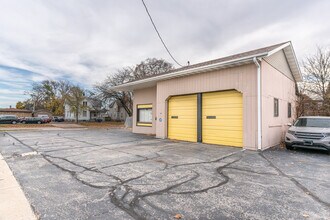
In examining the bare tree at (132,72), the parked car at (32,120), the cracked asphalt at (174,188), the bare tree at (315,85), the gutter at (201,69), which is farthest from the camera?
the bare tree at (132,72)

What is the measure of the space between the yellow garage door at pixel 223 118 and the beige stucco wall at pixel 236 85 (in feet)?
1.01

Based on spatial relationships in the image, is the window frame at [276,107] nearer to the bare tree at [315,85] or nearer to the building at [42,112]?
the bare tree at [315,85]

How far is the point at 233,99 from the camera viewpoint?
797cm

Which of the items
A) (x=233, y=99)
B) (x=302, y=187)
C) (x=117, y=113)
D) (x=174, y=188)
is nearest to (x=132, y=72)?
(x=117, y=113)

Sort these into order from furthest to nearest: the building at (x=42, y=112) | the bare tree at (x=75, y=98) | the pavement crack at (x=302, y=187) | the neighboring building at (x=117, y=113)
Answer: the neighboring building at (x=117, y=113) → the building at (x=42, y=112) → the bare tree at (x=75, y=98) → the pavement crack at (x=302, y=187)

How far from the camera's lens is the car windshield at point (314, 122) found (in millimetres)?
7138

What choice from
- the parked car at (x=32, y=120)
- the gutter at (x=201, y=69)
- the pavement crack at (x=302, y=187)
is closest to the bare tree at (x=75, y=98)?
the parked car at (x=32, y=120)

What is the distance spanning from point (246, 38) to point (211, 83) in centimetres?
514

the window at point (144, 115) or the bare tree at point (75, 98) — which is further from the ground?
the bare tree at point (75, 98)

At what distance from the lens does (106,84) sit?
99.8 feet

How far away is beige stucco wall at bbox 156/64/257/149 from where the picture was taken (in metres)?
7.24

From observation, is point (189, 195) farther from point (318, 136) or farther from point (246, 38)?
point (246, 38)

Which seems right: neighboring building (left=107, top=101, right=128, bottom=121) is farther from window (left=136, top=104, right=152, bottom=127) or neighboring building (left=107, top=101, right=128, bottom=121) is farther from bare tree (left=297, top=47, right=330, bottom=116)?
bare tree (left=297, top=47, right=330, bottom=116)

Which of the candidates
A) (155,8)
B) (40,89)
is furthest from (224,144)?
(40,89)
